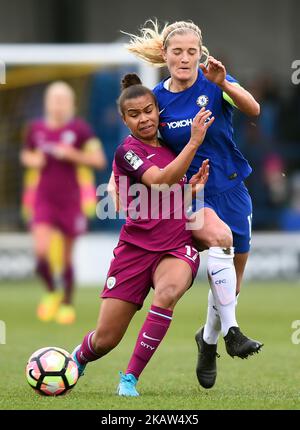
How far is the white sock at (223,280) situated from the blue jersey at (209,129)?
0.43 meters

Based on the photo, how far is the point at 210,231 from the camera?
21.6ft

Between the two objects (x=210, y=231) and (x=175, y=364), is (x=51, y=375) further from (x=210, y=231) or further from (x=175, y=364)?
(x=175, y=364)

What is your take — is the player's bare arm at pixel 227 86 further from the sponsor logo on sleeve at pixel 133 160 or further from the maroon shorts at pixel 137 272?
the maroon shorts at pixel 137 272

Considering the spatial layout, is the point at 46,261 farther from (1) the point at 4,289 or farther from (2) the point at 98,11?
(2) the point at 98,11

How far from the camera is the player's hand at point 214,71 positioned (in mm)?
6328

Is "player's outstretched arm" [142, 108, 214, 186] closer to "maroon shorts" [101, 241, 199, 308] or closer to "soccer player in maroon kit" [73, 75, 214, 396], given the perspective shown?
"soccer player in maroon kit" [73, 75, 214, 396]

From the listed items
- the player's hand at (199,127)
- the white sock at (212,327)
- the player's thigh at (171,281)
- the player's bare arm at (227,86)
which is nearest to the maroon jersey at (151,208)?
the player's thigh at (171,281)

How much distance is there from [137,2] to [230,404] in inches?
666

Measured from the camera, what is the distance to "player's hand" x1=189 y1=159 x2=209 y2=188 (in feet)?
21.5

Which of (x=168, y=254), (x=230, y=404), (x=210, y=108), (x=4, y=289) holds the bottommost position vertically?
(x=4, y=289)

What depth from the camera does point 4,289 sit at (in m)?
15.4

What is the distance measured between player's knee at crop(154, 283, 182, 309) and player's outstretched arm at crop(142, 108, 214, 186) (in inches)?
23.9
